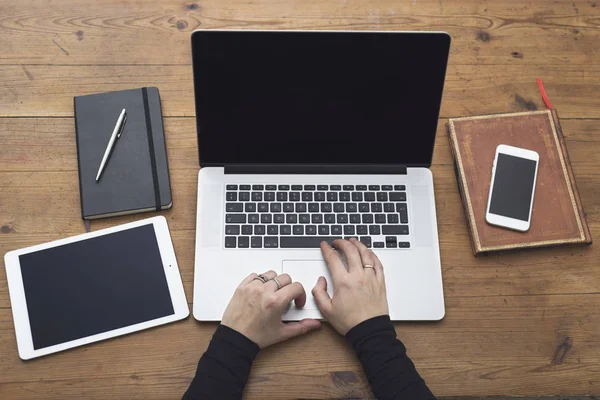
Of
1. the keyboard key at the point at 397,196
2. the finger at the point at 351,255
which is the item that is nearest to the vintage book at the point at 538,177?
the keyboard key at the point at 397,196

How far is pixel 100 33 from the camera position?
1168 millimetres

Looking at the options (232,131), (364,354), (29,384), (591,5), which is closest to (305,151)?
(232,131)

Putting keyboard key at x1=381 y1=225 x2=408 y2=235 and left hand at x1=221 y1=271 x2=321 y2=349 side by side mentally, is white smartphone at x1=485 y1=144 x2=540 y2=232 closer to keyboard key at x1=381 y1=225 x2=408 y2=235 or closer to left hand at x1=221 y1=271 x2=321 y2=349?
keyboard key at x1=381 y1=225 x2=408 y2=235

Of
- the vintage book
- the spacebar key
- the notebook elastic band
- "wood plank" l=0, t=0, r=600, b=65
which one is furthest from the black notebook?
the vintage book

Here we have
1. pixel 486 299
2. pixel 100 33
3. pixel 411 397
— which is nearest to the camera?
pixel 411 397

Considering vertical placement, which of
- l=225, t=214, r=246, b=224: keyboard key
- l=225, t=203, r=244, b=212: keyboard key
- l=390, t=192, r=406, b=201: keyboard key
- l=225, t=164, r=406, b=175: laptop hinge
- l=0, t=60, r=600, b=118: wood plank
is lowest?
l=225, t=214, r=246, b=224: keyboard key

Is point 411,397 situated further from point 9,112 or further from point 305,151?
point 9,112

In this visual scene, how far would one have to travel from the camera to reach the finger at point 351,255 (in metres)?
0.98

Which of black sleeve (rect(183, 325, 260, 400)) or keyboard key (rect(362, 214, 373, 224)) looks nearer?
black sleeve (rect(183, 325, 260, 400))

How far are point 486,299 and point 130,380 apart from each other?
2.01 ft

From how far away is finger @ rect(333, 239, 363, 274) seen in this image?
0.98 metres

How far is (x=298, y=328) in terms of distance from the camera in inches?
37.6

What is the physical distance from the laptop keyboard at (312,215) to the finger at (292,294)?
0.08m

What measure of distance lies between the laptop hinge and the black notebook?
14 centimetres
